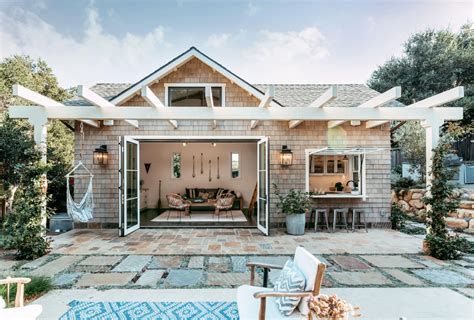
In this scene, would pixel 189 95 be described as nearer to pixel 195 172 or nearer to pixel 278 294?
A: pixel 195 172

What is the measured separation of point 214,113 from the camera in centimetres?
491

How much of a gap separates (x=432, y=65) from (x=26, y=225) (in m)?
18.8

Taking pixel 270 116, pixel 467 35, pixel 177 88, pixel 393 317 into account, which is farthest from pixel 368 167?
pixel 467 35

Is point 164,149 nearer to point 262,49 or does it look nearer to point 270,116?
A: point 262,49

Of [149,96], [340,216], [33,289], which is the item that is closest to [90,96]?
[149,96]

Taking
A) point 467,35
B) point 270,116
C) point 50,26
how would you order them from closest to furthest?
point 270,116
point 50,26
point 467,35

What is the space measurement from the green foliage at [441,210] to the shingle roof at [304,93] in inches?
119

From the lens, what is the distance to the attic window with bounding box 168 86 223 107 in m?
7.49

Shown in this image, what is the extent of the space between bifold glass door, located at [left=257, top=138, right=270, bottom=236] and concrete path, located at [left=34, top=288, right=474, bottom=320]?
10.2 feet

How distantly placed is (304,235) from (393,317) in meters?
3.72

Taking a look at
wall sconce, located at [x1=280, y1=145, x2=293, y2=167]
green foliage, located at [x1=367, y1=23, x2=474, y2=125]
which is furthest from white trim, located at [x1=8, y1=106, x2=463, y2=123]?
green foliage, located at [x1=367, y1=23, x2=474, y2=125]

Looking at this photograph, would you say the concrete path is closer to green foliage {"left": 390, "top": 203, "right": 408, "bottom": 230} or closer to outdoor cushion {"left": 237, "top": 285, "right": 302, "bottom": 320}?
outdoor cushion {"left": 237, "top": 285, "right": 302, "bottom": 320}

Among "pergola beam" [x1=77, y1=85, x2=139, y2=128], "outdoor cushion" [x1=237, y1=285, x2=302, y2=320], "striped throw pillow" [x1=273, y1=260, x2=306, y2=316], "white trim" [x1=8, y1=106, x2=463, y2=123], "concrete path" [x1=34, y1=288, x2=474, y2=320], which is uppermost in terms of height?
"pergola beam" [x1=77, y1=85, x2=139, y2=128]

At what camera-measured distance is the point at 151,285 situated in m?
3.59
